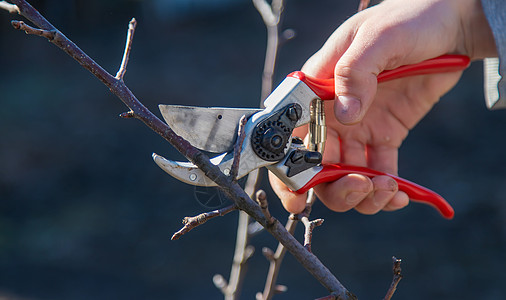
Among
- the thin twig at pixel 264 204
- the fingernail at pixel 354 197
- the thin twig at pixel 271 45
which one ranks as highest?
the thin twig at pixel 271 45

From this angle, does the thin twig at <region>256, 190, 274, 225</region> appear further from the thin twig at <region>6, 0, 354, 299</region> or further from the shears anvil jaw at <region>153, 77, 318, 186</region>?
the shears anvil jaw at <region>153, 77, 318, 186</region>

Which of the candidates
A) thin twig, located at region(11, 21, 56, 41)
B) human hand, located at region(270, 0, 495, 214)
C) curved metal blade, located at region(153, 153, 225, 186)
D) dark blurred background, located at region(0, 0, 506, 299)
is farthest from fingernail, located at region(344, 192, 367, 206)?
dark blurred background, located at region(0, 0, 506, 299)

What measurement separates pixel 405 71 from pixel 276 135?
23.2 inches

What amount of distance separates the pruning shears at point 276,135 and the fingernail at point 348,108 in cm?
5

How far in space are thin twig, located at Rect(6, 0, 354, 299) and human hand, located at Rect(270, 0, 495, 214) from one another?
1.70 ft

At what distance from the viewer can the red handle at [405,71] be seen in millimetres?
1490

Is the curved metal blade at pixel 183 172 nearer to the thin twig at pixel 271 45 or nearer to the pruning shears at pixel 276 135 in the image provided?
the pruning shears at pixel 276 135

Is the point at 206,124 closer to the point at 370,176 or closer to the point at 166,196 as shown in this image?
the point at 370,176

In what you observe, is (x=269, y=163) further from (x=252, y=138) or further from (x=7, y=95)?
(x=7, y=95)

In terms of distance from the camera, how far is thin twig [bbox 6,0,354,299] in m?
0.96

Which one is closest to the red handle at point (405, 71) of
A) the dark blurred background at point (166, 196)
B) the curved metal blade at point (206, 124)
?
the curved metal blade at point (206, 124)

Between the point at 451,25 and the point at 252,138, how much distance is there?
956 mm

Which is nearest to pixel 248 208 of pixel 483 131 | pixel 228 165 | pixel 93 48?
pixel 228 165

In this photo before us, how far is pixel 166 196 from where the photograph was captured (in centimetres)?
524
